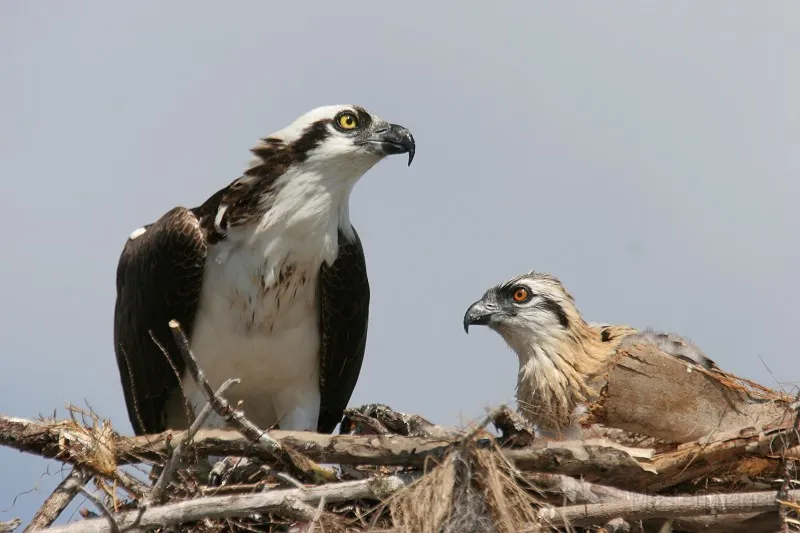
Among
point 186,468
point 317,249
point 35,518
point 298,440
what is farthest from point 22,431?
point 317,249

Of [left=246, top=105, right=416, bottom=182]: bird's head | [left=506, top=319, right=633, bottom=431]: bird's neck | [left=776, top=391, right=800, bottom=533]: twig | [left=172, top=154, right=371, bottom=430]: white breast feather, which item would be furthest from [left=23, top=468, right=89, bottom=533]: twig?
[left=776, top=391, right=800, bottom=533]: twig

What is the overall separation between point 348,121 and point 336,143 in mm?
198

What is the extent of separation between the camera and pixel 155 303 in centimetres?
745

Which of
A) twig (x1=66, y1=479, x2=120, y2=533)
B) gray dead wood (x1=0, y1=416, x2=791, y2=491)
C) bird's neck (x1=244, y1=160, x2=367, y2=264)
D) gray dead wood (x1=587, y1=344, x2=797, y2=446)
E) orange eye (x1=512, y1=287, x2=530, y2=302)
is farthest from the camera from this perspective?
orange eye (x1=512, y1=287, x2=530, y2=302)

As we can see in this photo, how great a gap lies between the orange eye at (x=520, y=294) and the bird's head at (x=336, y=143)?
45.1 inches

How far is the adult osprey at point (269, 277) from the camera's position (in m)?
7.34

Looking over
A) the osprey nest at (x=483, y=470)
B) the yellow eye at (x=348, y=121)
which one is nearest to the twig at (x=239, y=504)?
the osprey nest at (x=483, y=470)

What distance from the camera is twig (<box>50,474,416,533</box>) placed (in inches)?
216

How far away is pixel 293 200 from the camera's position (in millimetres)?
7324

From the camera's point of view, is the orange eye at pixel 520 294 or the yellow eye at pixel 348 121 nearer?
the yellow eye at pixel 348 121

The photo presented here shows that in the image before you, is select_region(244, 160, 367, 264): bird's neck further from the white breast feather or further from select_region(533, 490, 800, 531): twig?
select_region(533, 490, 800, 531): twig

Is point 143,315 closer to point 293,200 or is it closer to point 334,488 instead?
point 293,200

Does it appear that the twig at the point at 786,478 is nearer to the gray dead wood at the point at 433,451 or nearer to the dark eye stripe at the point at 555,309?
the gray dead wood at the point at 433,451

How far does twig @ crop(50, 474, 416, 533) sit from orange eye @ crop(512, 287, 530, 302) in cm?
225
